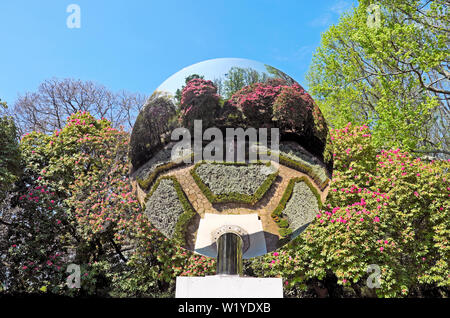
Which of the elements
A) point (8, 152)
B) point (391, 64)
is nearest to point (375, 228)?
point (391, 64)

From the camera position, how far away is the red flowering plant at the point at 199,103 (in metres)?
3.01

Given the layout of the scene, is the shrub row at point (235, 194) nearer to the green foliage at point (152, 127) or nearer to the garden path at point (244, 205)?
the garden path at point (244, 205)

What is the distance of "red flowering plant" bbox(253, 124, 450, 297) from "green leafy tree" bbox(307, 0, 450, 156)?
6.64ft

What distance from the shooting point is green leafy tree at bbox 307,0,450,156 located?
14359 millimetres

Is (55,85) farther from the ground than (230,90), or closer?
farther from the ground

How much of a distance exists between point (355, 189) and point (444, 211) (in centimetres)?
315

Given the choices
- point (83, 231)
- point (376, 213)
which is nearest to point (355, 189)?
point (376, 213)

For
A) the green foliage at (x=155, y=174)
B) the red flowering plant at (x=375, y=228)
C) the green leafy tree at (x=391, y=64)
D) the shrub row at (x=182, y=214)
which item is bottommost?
the shrub row at (x=182, y=214)

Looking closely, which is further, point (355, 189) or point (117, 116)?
point (117, 116)

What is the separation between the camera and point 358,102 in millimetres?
18156

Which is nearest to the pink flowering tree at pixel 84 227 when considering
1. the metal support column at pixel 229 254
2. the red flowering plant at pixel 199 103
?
the metal support column at pixel 229 254

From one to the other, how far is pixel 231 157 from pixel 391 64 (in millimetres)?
14626

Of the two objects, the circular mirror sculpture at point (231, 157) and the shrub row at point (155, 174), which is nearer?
the circular mirror sculpture at point (231, 157)
